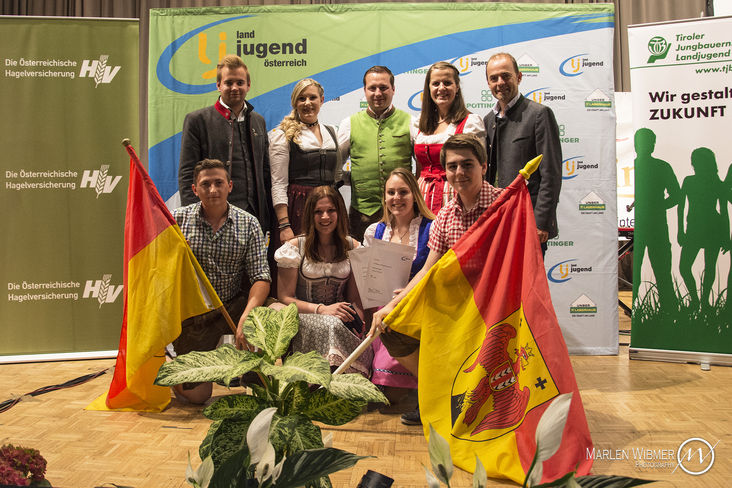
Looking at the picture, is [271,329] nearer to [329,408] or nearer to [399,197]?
[329,408]

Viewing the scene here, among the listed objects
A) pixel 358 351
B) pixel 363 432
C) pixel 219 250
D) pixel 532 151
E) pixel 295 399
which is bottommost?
pixel 363 432

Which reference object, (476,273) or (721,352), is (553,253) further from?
(476,273)

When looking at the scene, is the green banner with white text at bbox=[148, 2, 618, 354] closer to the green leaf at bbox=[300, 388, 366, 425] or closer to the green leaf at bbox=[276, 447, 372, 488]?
the green leaf at bbox=[300, 388, 366, 425]

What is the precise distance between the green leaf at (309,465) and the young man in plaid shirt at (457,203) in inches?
74.6

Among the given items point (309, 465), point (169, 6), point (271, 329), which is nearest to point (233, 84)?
point (271, 329)

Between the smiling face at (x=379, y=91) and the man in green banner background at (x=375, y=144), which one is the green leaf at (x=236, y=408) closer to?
the man in green banner background at (x=375, y=144)

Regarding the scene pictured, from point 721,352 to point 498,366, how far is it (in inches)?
92.7

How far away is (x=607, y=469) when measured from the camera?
2.14m

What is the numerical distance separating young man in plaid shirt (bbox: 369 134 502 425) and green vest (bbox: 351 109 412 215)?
747 millimetres

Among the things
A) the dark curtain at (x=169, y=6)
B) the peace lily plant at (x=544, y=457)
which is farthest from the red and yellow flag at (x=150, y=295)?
the dark curtain at (x=169, y=6)

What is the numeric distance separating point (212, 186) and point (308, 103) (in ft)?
2.49

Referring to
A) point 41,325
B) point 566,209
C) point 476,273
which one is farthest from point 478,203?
point 41,325

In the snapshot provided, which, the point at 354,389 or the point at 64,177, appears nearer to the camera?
the point at 354,389

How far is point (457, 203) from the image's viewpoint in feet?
8.62
